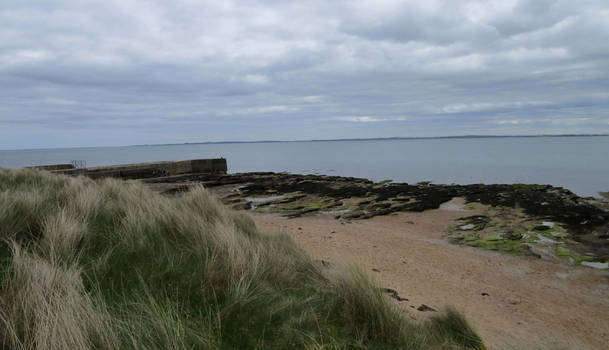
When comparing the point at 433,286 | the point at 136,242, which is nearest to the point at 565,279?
the point at 433,286

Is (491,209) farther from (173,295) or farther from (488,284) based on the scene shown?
(173,295)

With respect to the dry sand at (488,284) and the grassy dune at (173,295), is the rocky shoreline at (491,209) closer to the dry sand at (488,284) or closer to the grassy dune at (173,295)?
the dry sand at (488,284)

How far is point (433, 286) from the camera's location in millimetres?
6410

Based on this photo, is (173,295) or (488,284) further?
(488,284)

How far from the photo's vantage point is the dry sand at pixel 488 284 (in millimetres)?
4926

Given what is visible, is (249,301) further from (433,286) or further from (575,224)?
(575,224)

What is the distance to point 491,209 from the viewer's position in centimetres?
1473

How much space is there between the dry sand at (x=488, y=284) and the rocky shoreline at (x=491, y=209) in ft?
3.57

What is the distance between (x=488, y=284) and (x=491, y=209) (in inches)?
356

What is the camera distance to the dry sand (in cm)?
493

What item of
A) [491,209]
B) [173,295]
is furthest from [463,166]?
[173,295]

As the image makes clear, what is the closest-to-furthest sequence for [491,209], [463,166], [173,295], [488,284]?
[173,295] → [488,284] → [491,209] → [463,166]

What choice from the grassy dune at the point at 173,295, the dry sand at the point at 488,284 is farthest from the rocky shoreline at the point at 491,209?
the grassy dune at the point at 173,295

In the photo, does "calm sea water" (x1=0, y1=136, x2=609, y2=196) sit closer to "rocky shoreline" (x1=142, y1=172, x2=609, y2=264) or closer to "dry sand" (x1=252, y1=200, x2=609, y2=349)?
"rocky shoreline" (x1=142, y1=172, x2=609, y2=264)
